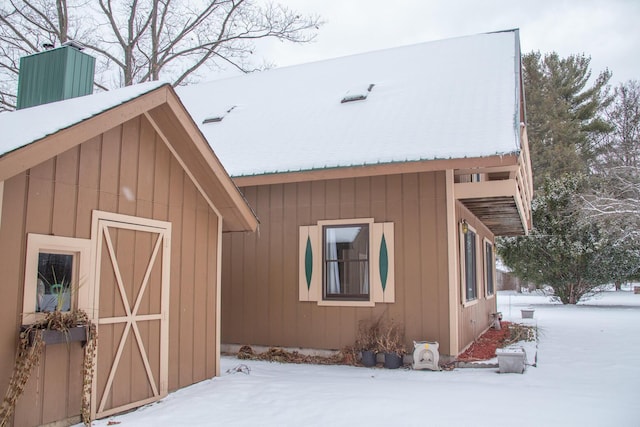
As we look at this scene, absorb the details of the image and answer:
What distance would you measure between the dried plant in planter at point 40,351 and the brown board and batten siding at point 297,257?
3923 millimetres

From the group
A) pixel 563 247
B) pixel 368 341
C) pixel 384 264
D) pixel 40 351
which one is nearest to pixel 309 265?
pixel 384 264

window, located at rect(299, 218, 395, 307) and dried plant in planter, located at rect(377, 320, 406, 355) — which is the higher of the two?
window, located at rect(299, 218, 395, 307)

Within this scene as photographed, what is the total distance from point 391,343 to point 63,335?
171 inches

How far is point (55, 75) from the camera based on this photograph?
638 cm

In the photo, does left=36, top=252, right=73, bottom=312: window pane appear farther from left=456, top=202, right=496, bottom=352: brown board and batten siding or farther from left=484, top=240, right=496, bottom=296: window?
left=484, top=240, right=496, bottom=296: window

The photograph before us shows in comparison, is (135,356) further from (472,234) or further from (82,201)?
(472,234)

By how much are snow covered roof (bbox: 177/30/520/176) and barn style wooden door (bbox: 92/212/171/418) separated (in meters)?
2.87

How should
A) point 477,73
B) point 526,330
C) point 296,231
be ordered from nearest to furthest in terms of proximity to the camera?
point 296,231 → point 477,73 → point 526,330

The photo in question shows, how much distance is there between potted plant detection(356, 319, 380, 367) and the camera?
765cm

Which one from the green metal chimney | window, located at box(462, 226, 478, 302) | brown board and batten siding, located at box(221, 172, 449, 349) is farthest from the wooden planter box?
window, located at box(462, 226, 478, 302)

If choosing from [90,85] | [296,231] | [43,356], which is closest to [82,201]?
[43,356]

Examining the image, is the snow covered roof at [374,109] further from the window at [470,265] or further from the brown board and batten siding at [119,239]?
the brown board and batten siding at [119,239]

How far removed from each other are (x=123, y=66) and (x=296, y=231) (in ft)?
41.8

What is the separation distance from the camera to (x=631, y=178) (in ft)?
64.8
